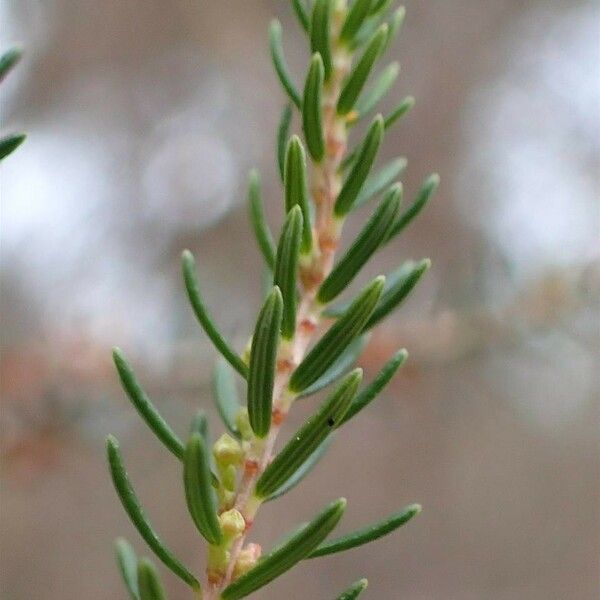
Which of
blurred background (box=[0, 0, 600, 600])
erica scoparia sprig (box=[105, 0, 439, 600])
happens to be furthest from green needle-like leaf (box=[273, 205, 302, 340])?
blurred background (box=[0, 0, 600, 600])

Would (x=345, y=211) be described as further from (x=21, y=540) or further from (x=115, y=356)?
(x=21, y=540)

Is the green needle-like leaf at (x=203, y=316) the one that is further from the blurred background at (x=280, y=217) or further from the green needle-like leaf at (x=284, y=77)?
the blurred background at (x=280, y=217)

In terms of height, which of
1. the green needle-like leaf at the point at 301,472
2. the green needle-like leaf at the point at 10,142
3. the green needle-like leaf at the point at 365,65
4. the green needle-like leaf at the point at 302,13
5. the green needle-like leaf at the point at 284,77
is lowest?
the green needle-like leaf at the point at 301,472

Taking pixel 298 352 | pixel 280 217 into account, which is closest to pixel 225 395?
pixel 298 352

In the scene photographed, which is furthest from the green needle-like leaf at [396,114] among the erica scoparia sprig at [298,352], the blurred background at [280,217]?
the blurred background at [280,217]

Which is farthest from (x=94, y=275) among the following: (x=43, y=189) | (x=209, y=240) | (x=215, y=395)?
(x=215, y=395)

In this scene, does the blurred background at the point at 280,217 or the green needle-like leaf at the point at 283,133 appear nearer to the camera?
the green needle-like leaf at the point at 283,133
